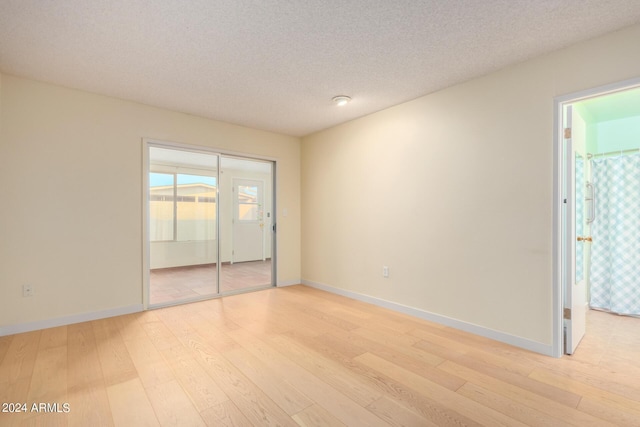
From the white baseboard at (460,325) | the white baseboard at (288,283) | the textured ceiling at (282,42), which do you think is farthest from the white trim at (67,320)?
the white baseboard at (460,325)

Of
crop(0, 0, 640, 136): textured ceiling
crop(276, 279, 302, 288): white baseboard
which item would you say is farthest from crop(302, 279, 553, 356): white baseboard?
crop(0, 0, 640, 136): textured ceiling

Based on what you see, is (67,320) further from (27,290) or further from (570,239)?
(570,239)

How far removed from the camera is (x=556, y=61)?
7.82 ft

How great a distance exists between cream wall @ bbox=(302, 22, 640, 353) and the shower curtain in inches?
75.7

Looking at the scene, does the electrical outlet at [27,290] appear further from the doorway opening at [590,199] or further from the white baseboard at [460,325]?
the doorway opening at [590,199]

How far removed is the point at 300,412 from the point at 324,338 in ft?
3.45

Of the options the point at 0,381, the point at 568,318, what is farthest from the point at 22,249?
the point at 568,318

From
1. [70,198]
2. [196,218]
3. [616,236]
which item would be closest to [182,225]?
[196,218]

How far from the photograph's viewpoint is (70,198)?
3.11 metres

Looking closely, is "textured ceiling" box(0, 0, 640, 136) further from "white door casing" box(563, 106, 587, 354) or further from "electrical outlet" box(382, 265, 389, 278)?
"electrical outlet" box(382, 265, 389, 278)

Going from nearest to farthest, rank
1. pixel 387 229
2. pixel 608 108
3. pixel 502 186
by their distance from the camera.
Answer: pixel 502 186 → pixel 608 108 → pixel 387 229

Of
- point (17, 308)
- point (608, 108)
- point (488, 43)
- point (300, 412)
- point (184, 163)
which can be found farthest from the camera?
point (184, 163)

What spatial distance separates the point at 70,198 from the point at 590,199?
6.07 meters

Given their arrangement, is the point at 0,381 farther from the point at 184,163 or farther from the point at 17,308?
the point at 184,163
